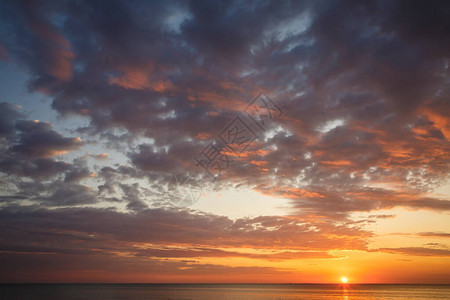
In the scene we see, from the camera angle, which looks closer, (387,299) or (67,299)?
(67,299)

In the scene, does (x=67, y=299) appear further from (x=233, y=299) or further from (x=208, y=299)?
(x=233, y=299)

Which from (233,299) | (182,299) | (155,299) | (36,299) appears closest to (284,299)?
(233,299)

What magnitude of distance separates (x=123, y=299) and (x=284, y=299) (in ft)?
145

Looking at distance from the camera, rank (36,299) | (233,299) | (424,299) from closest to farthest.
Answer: (36,299) → (233,299) → (424,299)

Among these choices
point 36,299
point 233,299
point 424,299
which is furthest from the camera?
point 424,299

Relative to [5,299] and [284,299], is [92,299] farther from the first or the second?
[284,299]

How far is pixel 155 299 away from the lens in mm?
85625

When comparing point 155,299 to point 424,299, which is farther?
point 424,299

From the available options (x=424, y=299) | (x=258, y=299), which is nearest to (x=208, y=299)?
(x=258, y=299)

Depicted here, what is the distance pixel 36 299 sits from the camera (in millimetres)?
80688

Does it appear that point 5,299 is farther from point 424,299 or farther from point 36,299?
point 424,299

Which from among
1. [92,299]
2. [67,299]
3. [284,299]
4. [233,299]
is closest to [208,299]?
[233,299]

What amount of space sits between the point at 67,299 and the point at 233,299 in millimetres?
43346

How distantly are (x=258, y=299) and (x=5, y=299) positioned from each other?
65.6 metres
